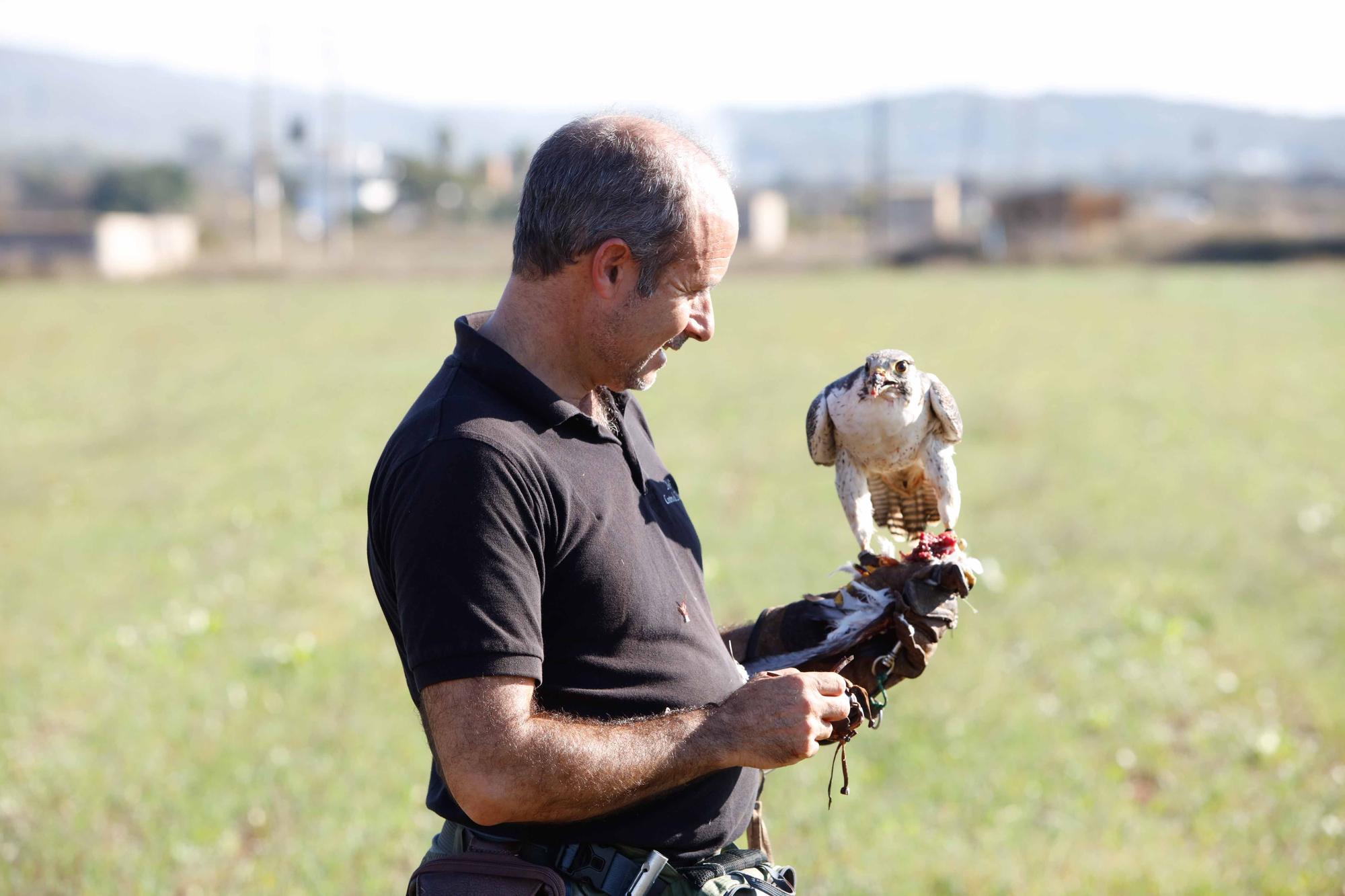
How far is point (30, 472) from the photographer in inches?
595

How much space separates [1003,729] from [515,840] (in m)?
4.76

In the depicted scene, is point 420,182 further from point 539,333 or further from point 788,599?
point 539,333

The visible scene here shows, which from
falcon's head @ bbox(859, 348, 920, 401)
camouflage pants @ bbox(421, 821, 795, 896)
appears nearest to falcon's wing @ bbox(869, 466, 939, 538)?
falcon's head @ bbox(859, 348, 920, 401)

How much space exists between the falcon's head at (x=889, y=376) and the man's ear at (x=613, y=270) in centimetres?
73

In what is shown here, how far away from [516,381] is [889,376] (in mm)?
979

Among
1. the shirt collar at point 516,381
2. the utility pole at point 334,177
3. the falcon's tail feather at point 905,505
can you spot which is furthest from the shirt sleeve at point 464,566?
the utility pole at point 334,177

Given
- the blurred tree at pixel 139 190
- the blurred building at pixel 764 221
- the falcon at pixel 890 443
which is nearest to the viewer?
the falcon at pixel 890 443

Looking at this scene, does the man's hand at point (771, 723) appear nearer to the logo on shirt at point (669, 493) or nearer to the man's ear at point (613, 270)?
the logo on shirt at point (669, 493)

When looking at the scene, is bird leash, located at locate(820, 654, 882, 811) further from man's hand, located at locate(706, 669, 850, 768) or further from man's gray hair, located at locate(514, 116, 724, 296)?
man's gray hair, located at locate(514, 116, 724, 296)

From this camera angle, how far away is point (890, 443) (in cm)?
332

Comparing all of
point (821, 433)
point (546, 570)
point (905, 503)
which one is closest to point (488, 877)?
point (546, 570)

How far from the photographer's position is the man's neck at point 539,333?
2.82 meters

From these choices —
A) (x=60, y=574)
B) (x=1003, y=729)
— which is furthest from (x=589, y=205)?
(x=60, y=574)

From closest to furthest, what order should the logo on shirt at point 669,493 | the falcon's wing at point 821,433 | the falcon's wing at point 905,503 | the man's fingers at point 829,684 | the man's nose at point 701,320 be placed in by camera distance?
the man's fingers at point 829,684 → the man's nose at point 701,320 → the logo on shirt at point 669,493 → the falcon's wing at point 821,433 → the falcon's wing at point 905,503
